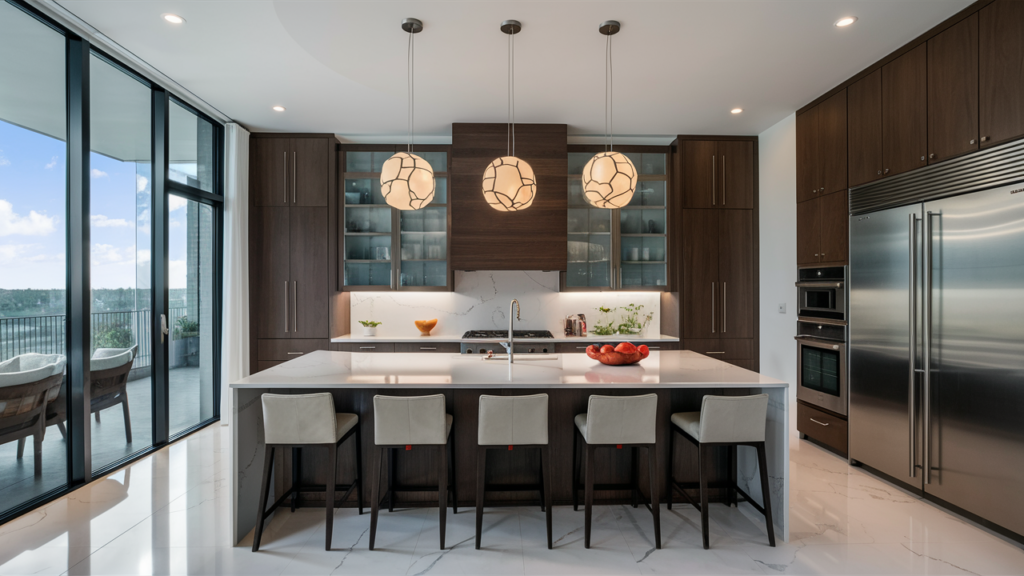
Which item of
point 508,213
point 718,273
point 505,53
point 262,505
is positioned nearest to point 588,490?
point 262,505

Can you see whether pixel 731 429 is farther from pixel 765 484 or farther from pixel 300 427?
pixel 300 427

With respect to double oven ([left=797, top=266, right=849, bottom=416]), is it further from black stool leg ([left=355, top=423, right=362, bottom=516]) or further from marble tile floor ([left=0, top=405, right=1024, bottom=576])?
black stool leg ([left=355, top=423, right=362, bottom=516])

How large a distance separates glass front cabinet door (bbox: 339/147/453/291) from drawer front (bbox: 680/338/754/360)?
2664 mm

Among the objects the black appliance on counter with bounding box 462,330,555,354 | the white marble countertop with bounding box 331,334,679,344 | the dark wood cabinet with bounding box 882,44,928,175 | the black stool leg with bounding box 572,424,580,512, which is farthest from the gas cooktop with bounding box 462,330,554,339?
the dark wood cabinet with bounding box 882,44,928,175

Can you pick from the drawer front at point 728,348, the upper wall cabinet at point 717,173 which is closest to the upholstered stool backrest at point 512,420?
the drawer front at point 728,348

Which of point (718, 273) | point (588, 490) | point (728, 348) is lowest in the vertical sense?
point (588, 490)

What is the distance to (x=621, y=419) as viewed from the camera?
243cm

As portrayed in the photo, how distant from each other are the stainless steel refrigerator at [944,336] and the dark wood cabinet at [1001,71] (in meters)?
0.15

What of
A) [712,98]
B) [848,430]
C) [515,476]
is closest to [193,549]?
[515,476]

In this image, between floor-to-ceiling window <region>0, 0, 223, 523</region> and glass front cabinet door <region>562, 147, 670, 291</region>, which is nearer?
floor-to-ceiling window <region>0, 0, 223, 523</region>

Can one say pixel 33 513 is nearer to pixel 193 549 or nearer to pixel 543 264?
pixel 193 549

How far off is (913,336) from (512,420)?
2.58m

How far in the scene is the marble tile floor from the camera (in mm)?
2283

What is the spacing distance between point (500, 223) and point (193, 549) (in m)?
3.33
